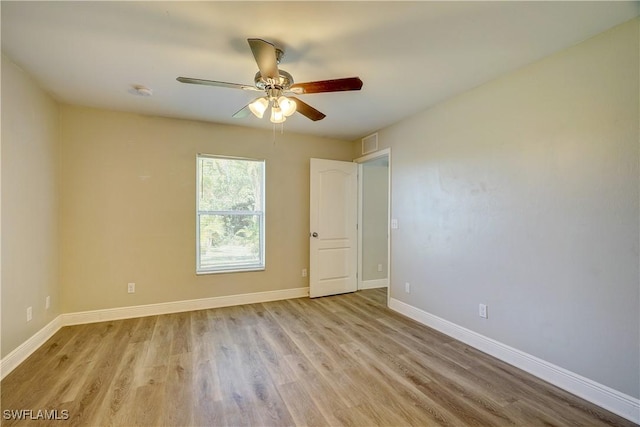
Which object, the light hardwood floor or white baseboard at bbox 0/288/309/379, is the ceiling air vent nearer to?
white baseboard at bbox 0/288/309/379

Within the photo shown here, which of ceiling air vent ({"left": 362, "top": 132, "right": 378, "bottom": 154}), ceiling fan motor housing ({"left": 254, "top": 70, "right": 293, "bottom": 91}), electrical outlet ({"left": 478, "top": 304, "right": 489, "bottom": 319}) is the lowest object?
electrical outlet ({"left": 478, "top": 304, "right": 489, "bottom": 319})

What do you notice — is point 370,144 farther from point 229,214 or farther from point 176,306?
point 176,306

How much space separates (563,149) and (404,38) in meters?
1.43

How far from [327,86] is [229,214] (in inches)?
99.8

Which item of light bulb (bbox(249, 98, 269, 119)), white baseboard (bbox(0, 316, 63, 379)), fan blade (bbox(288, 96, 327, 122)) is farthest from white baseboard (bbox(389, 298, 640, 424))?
white baseboard (bbox(0, 316, 63, 379))

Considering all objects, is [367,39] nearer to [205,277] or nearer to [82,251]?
[205,277]

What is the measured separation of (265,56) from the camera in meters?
1.70

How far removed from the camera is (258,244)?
4129 millimetres

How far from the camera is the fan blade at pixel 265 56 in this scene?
5.21 ft

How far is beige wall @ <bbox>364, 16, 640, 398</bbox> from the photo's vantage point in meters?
1.78

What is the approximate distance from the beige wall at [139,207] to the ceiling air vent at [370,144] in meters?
1.32

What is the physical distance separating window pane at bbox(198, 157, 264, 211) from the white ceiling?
3.89 feet

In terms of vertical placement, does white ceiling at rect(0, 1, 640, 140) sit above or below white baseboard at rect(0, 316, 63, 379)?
above

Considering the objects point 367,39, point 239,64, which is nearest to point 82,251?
point 239,64
